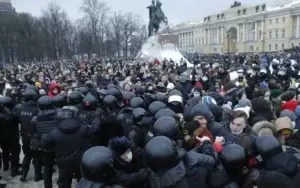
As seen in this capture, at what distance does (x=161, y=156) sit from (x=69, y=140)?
7.14 ft

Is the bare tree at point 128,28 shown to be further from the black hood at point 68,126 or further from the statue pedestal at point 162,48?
the black hood at point 68,126

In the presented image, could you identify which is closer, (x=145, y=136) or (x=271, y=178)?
(x=271, y=178)

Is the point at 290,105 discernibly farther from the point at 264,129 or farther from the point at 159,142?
the point at 159,142

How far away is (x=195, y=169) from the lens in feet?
10.9

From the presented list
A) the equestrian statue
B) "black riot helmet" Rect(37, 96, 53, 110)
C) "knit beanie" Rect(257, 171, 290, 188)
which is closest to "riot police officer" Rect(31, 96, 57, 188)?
"black riot helmet" Rect(37, 96, 53, 110)

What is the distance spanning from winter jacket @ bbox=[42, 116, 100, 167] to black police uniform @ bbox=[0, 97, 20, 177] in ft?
7.28

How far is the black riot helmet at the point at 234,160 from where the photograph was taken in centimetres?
321

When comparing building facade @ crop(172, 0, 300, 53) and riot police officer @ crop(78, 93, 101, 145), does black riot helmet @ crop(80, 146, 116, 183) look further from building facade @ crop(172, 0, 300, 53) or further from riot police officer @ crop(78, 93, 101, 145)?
building facade @ crop(172, 0, 300, 53)

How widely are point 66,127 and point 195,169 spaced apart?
216 cm

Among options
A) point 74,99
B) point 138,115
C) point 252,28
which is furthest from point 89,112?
point 252,28

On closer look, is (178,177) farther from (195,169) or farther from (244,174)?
(244,174)

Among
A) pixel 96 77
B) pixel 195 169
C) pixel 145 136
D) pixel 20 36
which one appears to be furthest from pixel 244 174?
pixel 20 36

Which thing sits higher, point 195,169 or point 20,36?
point 20,36

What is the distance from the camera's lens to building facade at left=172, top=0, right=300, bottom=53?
254 feet
